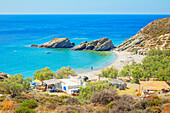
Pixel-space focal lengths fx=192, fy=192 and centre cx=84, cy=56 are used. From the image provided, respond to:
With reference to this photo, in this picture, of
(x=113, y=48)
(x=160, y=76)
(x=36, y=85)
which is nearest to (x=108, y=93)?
(x=160, y=76)

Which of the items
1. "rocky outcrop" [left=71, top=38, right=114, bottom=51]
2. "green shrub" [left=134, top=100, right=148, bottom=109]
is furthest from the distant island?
"green shrub" [left=134, top=100, right=148, bottom=109]

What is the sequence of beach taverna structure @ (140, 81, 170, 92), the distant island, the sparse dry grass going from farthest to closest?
the distant island → the sparse dry grass → beach taverna structure @ (140, 81, 170, 92)

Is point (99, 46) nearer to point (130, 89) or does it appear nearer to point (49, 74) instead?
point (49, 74)

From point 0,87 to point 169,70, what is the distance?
23251 mm

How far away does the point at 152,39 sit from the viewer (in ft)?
227

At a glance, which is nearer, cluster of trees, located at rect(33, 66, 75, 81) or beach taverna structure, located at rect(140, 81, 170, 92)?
beach taverna structure, located at rect(140, 81, 170, 92)

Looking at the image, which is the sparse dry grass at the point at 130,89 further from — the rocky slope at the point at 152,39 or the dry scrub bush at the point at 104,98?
the rocky slope at the point at 152,39

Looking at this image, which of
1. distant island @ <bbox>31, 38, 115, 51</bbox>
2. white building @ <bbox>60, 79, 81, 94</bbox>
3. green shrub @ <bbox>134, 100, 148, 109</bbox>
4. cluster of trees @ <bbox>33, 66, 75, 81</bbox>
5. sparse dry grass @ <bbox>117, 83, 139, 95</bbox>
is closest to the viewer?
green shrub @ <bbox>134, 100, 148, 109</bbox>

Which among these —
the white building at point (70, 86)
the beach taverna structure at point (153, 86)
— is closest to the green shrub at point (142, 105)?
the beach taverna structure at point (153, 86)

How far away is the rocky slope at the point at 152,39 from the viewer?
65.1 metres

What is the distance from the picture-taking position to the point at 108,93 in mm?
14883

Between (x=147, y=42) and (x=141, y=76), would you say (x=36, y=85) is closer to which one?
(x=141, y=76)

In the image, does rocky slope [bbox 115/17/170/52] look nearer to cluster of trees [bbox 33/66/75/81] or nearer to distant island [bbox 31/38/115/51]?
distant island [bbox 31/38/115/51]

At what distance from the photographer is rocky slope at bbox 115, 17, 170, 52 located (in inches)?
2562
